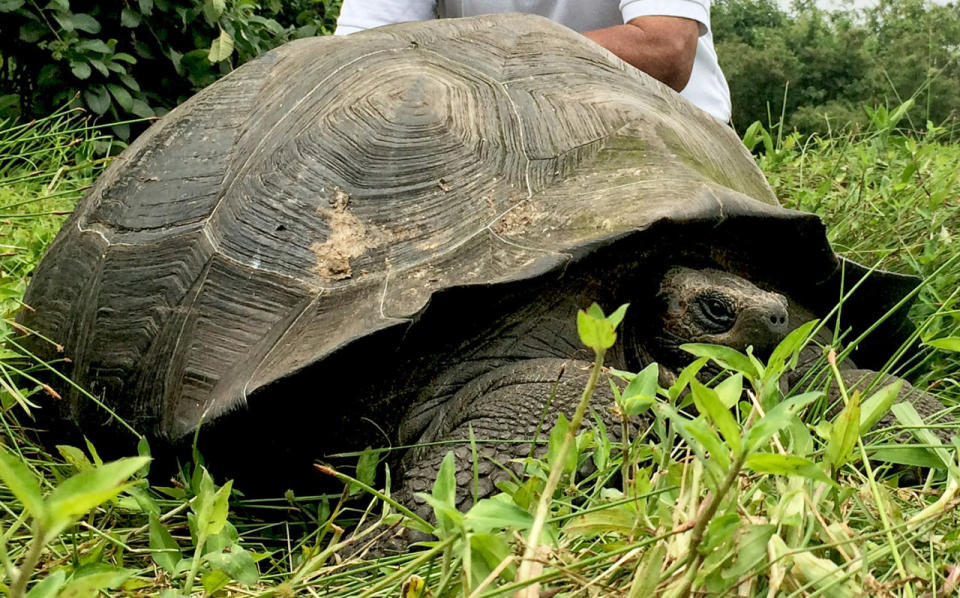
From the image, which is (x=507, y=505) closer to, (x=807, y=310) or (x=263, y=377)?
(x=263, y=377)

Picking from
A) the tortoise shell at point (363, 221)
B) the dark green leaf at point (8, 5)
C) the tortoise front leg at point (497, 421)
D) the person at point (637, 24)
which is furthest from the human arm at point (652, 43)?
the dark green leaf at point (8, 5)

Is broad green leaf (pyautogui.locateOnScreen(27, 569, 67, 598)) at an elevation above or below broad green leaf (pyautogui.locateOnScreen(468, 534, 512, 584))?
above

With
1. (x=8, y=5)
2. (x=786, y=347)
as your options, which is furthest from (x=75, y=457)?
(x=8, y=5)

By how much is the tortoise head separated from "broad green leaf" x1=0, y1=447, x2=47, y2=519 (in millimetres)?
1362

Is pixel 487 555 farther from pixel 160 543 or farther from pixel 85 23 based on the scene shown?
pixel 85 23

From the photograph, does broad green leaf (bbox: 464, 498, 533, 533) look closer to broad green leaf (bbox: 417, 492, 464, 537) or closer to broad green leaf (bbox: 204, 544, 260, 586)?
broad green leaf (bbox: 417, 492, 464, 537)

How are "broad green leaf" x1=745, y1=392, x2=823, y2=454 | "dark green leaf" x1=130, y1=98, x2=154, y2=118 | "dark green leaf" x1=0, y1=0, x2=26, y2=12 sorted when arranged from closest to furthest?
"broad green leaf" x1=745, y1=392, x2=823, y2=454 < "dark green leaf" x1=0, y1=0, x2=26, y2=12 < "dark green leaf" x1=130, y1=98, x2=154, y2=118

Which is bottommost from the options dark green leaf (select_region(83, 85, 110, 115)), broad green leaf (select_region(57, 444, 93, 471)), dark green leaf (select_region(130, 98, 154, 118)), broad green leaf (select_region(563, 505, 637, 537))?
dark green leaf (select_region(130, 98, 154, 118))

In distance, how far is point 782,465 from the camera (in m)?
0.80

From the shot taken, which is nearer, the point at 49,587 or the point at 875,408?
the point at 49,587

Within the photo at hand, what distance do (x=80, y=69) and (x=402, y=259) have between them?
3550mm

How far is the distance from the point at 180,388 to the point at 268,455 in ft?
0.68

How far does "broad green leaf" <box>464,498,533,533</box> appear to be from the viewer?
0.84 m

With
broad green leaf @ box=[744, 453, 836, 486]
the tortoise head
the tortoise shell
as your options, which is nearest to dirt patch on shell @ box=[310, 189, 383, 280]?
the tortoise shell
